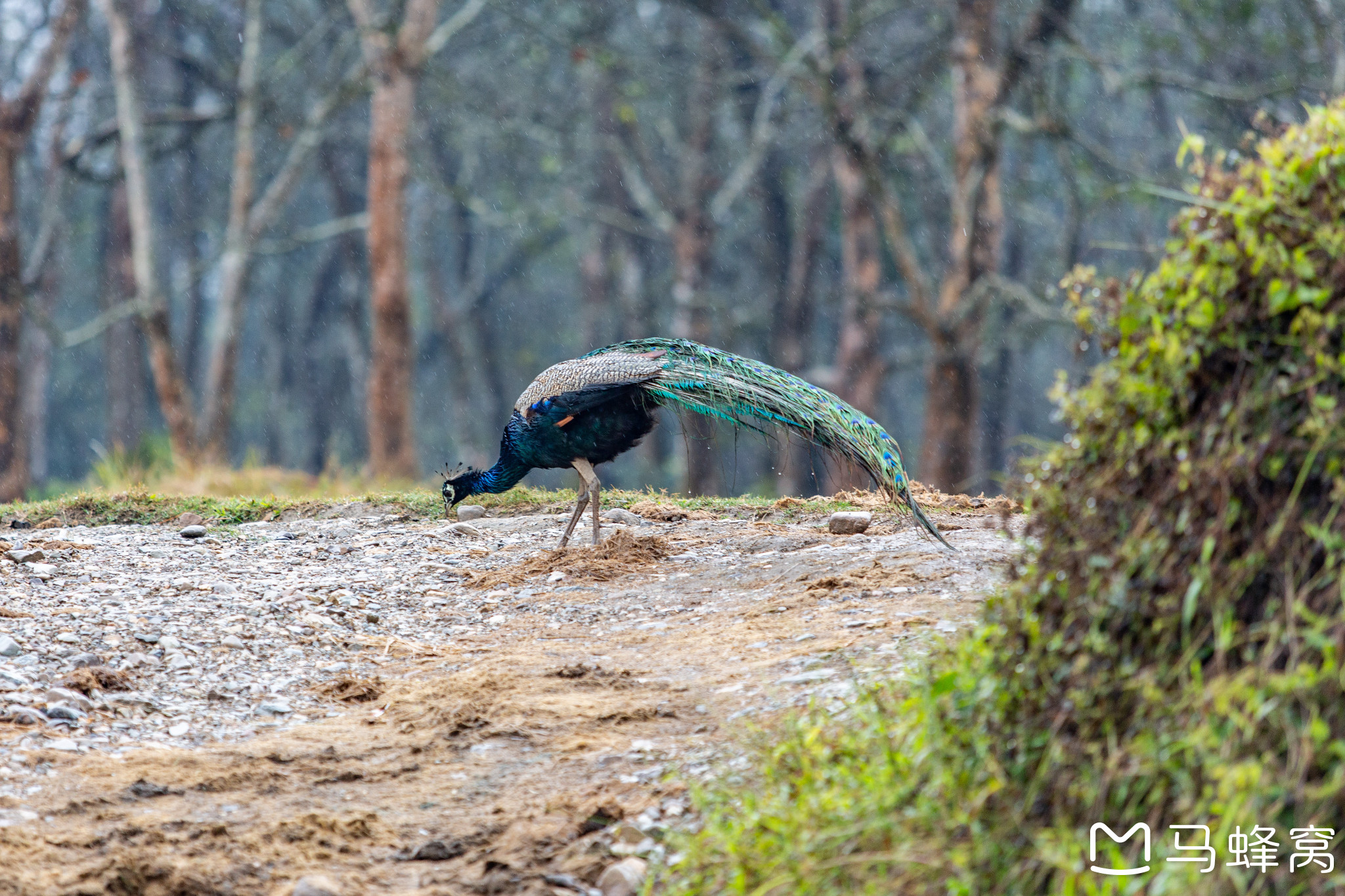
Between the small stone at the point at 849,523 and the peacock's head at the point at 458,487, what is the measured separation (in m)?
2.46

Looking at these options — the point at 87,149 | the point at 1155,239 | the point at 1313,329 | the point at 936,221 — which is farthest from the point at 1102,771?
the point at 1155,239

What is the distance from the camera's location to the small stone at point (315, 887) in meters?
3.27

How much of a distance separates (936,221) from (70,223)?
18646 mm

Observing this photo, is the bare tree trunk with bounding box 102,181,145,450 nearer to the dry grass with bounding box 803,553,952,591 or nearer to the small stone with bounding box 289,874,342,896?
the dry grass with bounding box 803,553,952,591

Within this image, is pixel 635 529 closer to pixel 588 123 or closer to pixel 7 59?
pixel 588 123

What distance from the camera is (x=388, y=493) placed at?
371 inches

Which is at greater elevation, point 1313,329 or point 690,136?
point 690,136

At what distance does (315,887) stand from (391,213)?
42.5ft

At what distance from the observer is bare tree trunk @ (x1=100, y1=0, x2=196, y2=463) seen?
1507cm

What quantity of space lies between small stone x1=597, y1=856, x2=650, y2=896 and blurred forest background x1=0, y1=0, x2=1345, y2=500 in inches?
82.2

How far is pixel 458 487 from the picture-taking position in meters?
8.41

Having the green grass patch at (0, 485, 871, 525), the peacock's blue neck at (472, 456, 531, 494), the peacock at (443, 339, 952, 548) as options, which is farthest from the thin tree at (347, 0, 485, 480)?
the peacock at (443, 339, 952, 548)

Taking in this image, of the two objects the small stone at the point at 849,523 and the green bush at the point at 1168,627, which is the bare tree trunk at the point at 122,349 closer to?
the small stone at the point at 849,523
